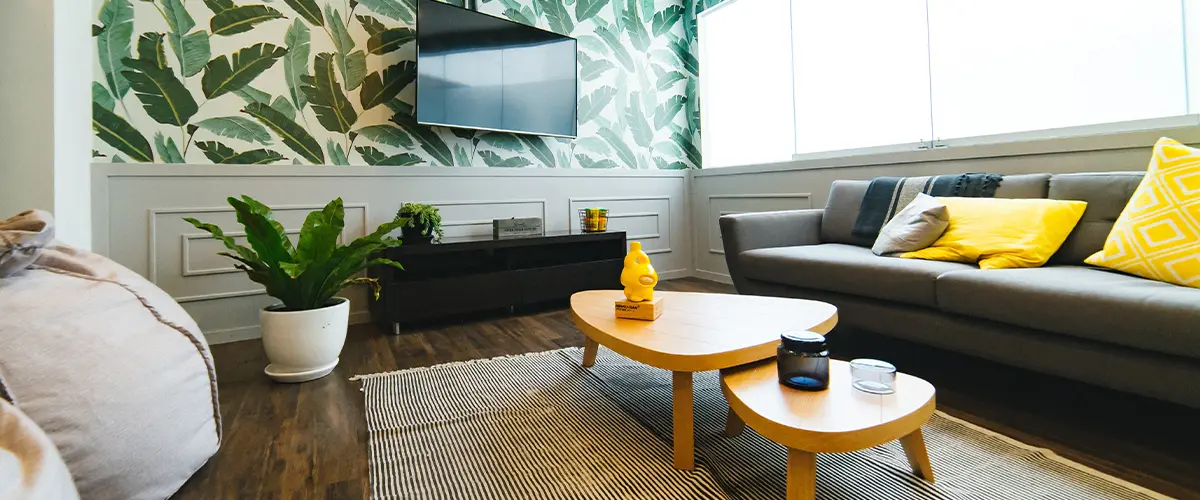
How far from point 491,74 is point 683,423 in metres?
2.52

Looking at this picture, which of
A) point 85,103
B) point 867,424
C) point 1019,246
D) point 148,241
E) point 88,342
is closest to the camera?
point 867,424

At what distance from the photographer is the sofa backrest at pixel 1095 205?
5.67 feet

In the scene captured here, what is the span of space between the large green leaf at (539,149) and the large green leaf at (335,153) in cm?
106

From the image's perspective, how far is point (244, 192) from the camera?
Result: 8.23ft

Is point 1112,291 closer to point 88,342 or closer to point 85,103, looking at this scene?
point 88,342

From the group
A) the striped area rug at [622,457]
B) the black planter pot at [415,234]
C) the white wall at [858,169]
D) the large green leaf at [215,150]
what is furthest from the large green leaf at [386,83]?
the white wall at [858,169]

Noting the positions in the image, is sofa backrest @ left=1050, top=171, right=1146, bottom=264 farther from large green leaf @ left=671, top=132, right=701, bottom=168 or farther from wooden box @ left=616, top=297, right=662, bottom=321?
large green leaf @ left=671, top=132, right=701, bottom=168

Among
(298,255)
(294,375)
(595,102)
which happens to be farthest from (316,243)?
(595,102)

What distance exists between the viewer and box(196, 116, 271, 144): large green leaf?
8.08ft

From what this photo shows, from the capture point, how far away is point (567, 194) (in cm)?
352

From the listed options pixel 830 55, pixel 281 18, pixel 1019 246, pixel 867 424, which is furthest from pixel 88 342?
pixel 830 55

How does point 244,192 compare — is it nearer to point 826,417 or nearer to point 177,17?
point 177,17

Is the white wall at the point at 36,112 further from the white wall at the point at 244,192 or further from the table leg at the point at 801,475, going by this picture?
the table leg at the point at 801,475

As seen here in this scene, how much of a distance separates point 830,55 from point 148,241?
3.82m
